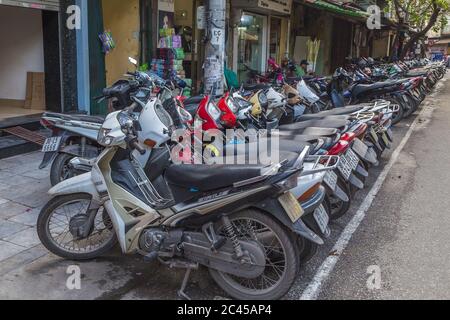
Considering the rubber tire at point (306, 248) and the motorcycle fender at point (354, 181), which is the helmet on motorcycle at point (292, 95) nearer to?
the motorcycle fender at point (354, 181)

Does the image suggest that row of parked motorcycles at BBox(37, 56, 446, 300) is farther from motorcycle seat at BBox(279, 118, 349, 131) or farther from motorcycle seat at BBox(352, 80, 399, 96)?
motorcycle seat at BBox(352, 80, 399, 96)

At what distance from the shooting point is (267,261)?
10.8 feet

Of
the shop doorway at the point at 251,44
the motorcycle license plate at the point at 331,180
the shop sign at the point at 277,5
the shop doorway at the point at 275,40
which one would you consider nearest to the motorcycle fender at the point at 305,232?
the motorcycle license plate at the point at 331,180

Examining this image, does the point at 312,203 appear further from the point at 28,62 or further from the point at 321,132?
the point at 28,62

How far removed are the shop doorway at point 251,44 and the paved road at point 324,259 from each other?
8.29 meters

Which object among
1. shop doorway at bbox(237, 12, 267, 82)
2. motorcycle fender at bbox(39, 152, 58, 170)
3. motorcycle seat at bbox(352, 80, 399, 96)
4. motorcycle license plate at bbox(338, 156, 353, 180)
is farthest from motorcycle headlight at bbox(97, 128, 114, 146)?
shop doorway at bbox(237, 12, 267, 82)

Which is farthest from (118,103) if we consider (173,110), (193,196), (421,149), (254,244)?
(421,149)

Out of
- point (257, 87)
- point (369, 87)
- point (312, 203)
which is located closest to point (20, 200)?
point (312, 203)

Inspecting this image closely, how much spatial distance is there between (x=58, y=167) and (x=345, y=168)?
2.87 metres

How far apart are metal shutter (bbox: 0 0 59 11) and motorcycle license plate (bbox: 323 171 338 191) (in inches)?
202

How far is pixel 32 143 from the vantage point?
Answer: 677 cm

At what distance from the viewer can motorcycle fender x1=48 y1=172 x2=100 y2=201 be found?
3.53 m

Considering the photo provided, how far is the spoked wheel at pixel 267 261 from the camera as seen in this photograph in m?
3.10

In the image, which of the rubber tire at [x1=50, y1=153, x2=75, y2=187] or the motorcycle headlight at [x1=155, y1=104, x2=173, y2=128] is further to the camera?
the rubber tire at [x1=50, y1=153, x2=75, y2=187]
